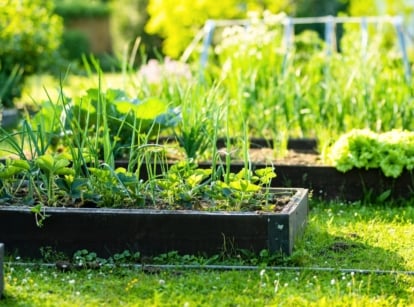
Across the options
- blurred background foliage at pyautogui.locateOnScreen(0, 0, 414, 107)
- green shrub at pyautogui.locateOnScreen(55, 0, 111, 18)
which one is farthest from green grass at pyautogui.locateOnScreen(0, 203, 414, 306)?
green shrub at pyautogui.locateOnScreen(55, 0, 111, 18)

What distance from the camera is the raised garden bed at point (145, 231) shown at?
4406 millimetres

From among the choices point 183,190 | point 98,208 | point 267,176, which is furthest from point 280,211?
point 98,208

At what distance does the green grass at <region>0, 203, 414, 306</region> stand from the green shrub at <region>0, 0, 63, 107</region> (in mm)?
6595

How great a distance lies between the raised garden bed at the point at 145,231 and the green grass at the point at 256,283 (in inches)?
6.4

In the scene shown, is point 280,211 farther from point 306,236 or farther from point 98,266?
point 98,266

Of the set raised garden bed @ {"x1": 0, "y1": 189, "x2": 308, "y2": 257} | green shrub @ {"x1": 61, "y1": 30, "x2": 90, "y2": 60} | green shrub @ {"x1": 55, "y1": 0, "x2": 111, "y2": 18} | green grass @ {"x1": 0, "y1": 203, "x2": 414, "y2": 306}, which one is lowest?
green shrub @ {"x1": 61, "y1": 30, "x2": 90, "y2": 60}

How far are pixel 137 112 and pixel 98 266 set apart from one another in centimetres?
149

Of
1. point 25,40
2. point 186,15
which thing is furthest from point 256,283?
point 186,15

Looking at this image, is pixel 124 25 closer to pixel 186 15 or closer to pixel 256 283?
pixel 186 15

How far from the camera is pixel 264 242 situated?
14.5 ft

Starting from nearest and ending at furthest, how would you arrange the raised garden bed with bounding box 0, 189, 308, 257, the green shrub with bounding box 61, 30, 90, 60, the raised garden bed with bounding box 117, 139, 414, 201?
1. the raised garden bed with bounding box 0, 189, 308, 257
2. the raised garden bed with bounding box 117, 139, 414, 201
3. the green shrub with bounding box 61, 30, 90, 60

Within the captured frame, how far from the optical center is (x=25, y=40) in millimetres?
11398

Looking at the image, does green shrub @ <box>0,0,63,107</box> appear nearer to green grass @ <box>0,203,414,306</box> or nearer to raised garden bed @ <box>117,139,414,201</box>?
raised garden bed @ <box>117,139,414,201</box>

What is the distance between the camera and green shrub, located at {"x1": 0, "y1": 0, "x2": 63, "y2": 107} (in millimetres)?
10883
